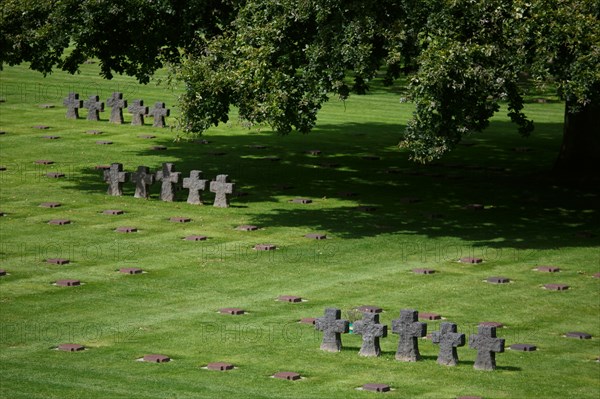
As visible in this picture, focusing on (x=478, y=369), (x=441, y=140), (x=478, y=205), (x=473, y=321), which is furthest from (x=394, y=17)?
(x=478, y=369)

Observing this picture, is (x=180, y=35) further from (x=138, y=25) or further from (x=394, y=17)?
(x=394, y=17)

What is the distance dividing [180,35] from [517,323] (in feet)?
46.9

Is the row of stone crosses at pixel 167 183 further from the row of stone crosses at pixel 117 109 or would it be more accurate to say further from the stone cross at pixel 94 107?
the stone cross at pixel 94 107

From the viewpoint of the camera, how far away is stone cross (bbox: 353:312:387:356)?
21.6 meters

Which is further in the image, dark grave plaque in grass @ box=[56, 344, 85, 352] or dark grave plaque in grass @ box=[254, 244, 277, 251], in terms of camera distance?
dark grave plaque in grass @ box=[254, 244, 277, 251]

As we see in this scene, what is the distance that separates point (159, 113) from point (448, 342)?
25306mm

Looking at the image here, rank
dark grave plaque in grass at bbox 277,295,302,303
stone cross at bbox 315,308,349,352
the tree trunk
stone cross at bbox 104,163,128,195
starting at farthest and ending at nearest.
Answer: the tree trunk, stone cross at bbox 104,163,128,195, dark grave plaque in grass at bbox 277,295,302,303, stone cross at bbox 315,308,349,352

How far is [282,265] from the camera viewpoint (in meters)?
27.8

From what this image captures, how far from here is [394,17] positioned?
31609 millimetres

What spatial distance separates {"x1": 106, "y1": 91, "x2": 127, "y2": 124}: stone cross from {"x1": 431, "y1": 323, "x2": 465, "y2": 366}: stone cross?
2566cm

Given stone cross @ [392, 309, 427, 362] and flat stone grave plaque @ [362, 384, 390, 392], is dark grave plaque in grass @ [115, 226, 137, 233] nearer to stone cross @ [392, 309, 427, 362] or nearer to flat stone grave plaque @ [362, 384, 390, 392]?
stone cross @ [392, 309, 427, 362]

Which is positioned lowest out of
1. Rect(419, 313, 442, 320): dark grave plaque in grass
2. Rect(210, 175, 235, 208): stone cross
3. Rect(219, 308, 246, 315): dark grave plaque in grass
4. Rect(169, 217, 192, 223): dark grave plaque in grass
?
Rect(419, 313, 442, 320): dark grave plaque in grass

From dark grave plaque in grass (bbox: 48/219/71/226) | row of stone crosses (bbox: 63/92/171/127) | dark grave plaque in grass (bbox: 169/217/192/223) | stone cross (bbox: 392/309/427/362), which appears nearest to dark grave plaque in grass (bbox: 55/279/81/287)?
dark grave plaque in grass (bbox: 48/219/71/226)

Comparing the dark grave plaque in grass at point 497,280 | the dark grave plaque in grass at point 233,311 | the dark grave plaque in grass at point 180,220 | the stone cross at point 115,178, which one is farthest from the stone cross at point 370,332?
the stone cross at point 115,178
